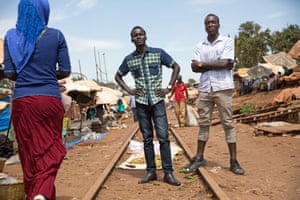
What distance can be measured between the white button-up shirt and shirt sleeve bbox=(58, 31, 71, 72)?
2558 mm

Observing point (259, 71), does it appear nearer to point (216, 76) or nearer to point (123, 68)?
point (216, 76)

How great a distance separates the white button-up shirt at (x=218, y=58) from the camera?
536 centimetres

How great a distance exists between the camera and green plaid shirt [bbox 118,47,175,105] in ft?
16.9

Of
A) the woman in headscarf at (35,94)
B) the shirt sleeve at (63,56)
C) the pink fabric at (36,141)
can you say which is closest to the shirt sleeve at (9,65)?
the woman in headscarf at (35,94)

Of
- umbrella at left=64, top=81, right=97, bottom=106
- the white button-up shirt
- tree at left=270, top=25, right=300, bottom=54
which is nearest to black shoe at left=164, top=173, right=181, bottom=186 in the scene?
the white button-up shirt

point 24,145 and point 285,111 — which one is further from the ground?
point 24,145

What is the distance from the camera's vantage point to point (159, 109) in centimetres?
516

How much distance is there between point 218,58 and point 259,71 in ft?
91.3

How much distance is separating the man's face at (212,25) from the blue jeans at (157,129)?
1266mm

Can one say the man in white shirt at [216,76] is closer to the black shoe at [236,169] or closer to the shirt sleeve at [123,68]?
the black shoe at [236,169]

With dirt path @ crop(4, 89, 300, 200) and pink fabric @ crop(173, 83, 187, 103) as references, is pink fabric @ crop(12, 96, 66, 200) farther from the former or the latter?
pink fabric @ crop(173, 83, 187, 103)

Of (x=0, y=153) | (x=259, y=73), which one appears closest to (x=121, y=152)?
(x=0, y=153)

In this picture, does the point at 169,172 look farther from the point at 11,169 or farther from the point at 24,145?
the point at 11,169

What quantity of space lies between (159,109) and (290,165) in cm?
231
